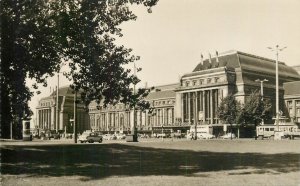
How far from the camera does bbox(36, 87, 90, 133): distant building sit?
6156 inches

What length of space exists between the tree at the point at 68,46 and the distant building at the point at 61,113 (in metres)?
136

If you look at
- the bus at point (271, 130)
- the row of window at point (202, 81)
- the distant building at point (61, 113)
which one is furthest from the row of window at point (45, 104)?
the bus at point (271, 130)

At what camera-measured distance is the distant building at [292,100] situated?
373ft

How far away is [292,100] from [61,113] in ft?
283

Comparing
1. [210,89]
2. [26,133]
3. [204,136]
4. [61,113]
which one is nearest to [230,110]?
[204,136]

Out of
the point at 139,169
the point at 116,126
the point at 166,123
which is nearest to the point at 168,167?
the point at 139,169

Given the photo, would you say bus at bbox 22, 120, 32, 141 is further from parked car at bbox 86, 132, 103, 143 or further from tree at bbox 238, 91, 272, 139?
tree at bbox 238, 91, 272, 139

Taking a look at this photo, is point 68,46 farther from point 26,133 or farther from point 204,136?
point 204,136

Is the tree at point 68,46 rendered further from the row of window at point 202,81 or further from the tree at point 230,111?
the row of window at point 202,81

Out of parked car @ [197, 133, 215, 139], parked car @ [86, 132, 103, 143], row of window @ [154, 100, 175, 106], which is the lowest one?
parked car @ [197, 133, 215, 139]

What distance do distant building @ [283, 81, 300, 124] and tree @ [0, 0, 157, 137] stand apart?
101 meters

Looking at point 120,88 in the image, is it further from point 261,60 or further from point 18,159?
point 261,60

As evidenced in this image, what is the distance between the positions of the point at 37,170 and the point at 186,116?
354 ft

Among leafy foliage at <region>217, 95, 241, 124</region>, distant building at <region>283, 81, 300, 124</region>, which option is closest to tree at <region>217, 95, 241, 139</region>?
leafy foliage at <region>217, 95, 241, 124</region>
